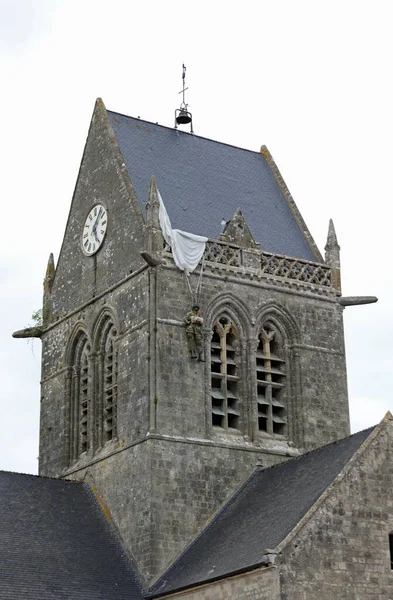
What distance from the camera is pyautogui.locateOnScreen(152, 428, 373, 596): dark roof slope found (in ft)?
88.5

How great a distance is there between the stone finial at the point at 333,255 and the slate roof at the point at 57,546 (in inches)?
361

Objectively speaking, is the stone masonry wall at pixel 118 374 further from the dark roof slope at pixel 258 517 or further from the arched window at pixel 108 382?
the dark roof slope at pixel 258 517

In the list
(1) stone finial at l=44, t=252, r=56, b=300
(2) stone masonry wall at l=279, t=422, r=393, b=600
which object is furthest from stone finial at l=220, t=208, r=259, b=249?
(2) stone masonry wall at l=279, t=422, r=393, b=600

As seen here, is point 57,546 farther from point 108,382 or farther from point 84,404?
point 84,404

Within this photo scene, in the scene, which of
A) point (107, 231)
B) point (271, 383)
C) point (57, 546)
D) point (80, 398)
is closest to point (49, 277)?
point (107, 231)

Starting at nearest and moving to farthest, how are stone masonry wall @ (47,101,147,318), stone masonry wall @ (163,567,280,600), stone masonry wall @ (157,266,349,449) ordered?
stone masonry wall @ (163,567,280,600) < stone masonry wall @ (157,266,349,449) < stone masonry wall @ (47,101,147,318)

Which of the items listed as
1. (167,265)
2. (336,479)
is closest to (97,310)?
(167,265)

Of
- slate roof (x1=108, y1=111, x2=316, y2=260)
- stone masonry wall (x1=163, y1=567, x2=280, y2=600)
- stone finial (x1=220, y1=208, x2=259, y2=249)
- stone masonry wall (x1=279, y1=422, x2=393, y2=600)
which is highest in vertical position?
slate roof (x1=108, y1=111, x2=316, y2=260)

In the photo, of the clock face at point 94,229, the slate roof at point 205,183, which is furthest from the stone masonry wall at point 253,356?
the clock face at point 94,229

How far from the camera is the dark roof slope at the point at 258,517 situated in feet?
88.5

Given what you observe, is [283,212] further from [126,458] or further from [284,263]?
[126,458]

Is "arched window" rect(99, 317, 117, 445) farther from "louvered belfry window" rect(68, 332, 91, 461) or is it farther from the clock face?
the clock face

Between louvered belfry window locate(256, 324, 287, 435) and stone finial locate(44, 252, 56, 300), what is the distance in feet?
23.5

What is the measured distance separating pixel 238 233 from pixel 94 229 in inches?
165
